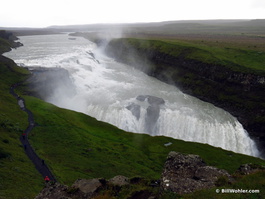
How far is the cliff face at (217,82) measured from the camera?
177 feet

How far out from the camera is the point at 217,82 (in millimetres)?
67000

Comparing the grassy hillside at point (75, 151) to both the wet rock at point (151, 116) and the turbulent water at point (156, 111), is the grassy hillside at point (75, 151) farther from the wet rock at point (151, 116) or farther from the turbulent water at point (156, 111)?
the wet rock at point (151, 116)

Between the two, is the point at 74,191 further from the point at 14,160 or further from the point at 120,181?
the point at 14,160

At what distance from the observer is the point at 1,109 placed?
43.8m

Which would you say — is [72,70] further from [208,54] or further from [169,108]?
[208,54]

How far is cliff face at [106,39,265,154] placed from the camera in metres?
53.9

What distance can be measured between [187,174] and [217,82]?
5558 cm

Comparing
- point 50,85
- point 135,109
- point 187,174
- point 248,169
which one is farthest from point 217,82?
point 187,174

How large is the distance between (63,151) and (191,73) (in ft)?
180

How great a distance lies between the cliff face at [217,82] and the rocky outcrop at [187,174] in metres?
37.7

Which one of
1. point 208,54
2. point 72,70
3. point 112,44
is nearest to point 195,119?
point 208,54

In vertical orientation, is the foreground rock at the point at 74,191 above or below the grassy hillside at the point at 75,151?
above

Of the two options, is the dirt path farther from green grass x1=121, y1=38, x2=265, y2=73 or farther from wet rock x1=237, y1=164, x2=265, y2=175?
green grass x1=121, y1=38, x2=265, y2=73

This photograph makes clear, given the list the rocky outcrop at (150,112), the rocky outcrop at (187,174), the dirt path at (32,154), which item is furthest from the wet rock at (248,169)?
the rocky outcrop at (150,112)
